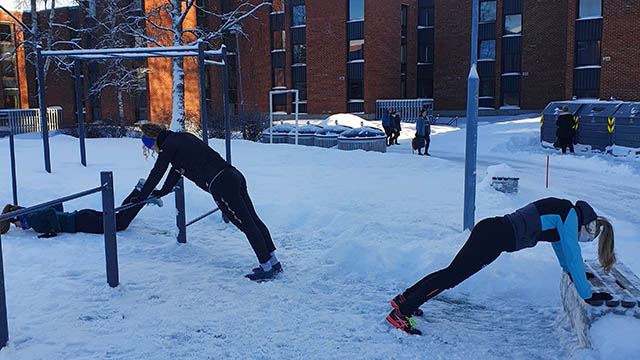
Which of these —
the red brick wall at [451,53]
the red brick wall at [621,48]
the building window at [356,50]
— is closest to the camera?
the red brick wall at [621,48]

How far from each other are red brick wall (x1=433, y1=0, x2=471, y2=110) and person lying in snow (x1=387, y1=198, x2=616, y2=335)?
1491 inches

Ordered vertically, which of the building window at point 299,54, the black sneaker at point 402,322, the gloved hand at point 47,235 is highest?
the building window at point 299,54

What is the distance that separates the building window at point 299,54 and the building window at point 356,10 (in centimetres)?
399

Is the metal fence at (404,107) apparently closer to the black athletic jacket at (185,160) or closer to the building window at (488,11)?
the building window at (488,11)

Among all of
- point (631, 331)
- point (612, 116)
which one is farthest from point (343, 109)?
point (631, 331)

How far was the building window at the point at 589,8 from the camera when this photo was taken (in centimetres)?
3200

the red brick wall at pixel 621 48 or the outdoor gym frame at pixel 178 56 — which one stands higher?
the red brick wall at pixel 621 48

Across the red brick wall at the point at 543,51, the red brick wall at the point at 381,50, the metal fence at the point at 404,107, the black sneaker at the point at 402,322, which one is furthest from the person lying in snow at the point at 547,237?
the red brick wall at the point at 543,51

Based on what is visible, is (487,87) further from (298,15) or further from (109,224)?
(109,224)

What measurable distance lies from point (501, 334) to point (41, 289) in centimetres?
408

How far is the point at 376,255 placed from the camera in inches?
249

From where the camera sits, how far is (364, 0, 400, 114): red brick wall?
38.4 metres

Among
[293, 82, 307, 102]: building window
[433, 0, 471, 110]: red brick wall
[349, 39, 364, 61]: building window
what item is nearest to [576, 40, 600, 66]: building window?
[433, 0, 471, 110]: red brick wall

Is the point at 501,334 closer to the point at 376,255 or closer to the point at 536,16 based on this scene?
the point at 376,255
